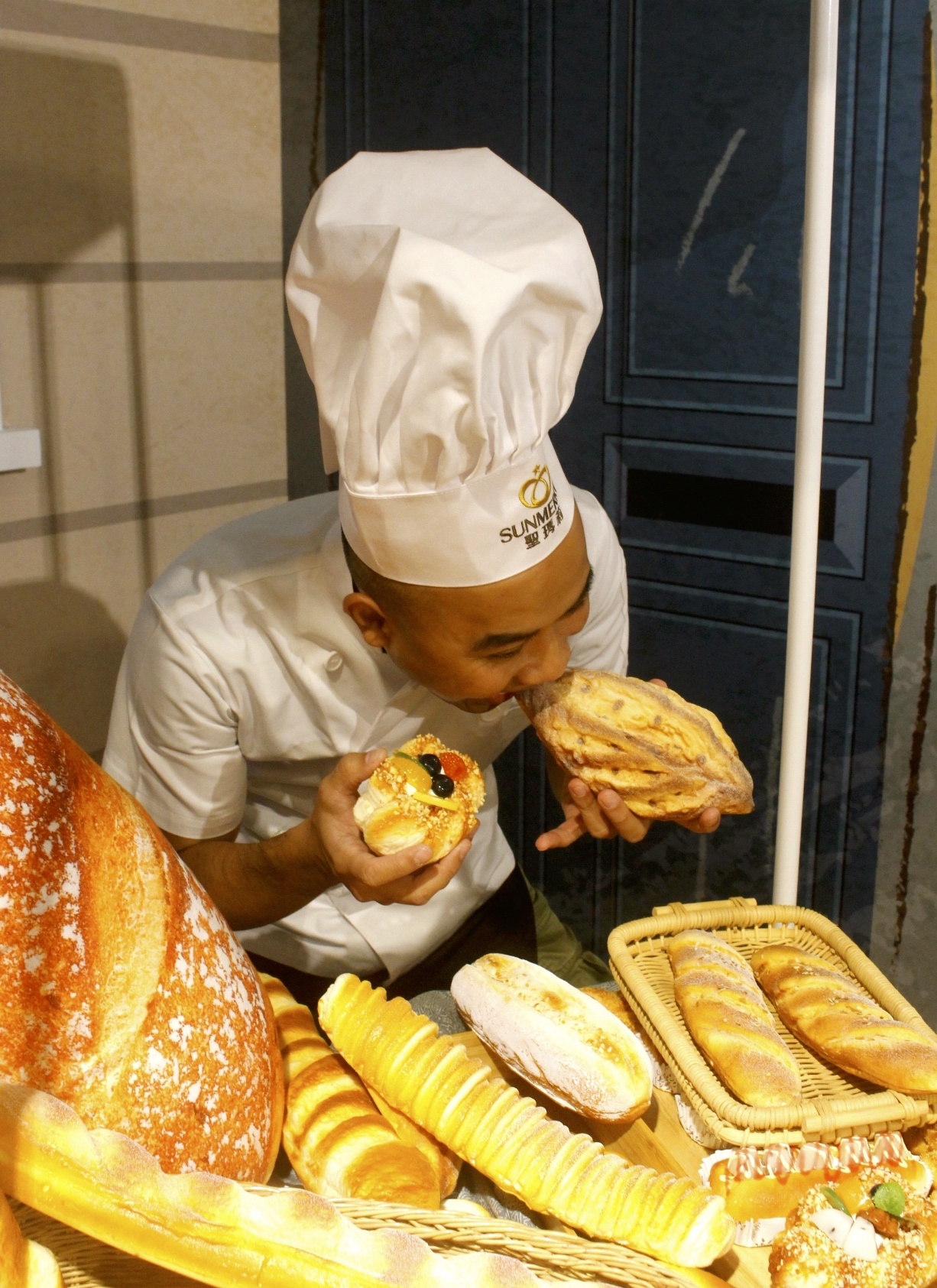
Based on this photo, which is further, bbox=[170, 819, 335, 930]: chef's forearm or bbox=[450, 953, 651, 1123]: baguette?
bbox=[170, 819, 335, 930]: chef's forearm

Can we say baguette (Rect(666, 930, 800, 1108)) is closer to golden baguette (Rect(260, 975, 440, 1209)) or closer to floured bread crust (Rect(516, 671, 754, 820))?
floured bread crust (Rect(516, 671, 754, 820))

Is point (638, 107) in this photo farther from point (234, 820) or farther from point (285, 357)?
point (234, 820)

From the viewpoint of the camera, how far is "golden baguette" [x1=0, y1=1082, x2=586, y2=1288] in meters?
Answer: 0.55

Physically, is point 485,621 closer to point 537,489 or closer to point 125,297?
point 537,489

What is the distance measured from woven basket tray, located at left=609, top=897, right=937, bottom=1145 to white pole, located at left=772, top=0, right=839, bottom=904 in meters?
0.06

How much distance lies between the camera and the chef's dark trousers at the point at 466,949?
171 cm

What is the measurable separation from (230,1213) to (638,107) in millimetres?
1895

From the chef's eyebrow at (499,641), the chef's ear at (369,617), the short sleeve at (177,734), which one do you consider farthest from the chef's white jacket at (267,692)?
the chef's eyebrow at (499,641)

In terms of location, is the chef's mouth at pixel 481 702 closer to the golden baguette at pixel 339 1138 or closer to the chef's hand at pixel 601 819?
the chef's hand at pixel 601 819

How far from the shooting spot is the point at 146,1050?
0.67 m

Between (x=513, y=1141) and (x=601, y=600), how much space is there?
942mm

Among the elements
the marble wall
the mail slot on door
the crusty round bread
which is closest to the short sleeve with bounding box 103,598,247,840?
the crusty round bread

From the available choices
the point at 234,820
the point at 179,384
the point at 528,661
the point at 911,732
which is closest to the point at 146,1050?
the point at 528,661

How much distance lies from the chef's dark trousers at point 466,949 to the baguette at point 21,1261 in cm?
109
